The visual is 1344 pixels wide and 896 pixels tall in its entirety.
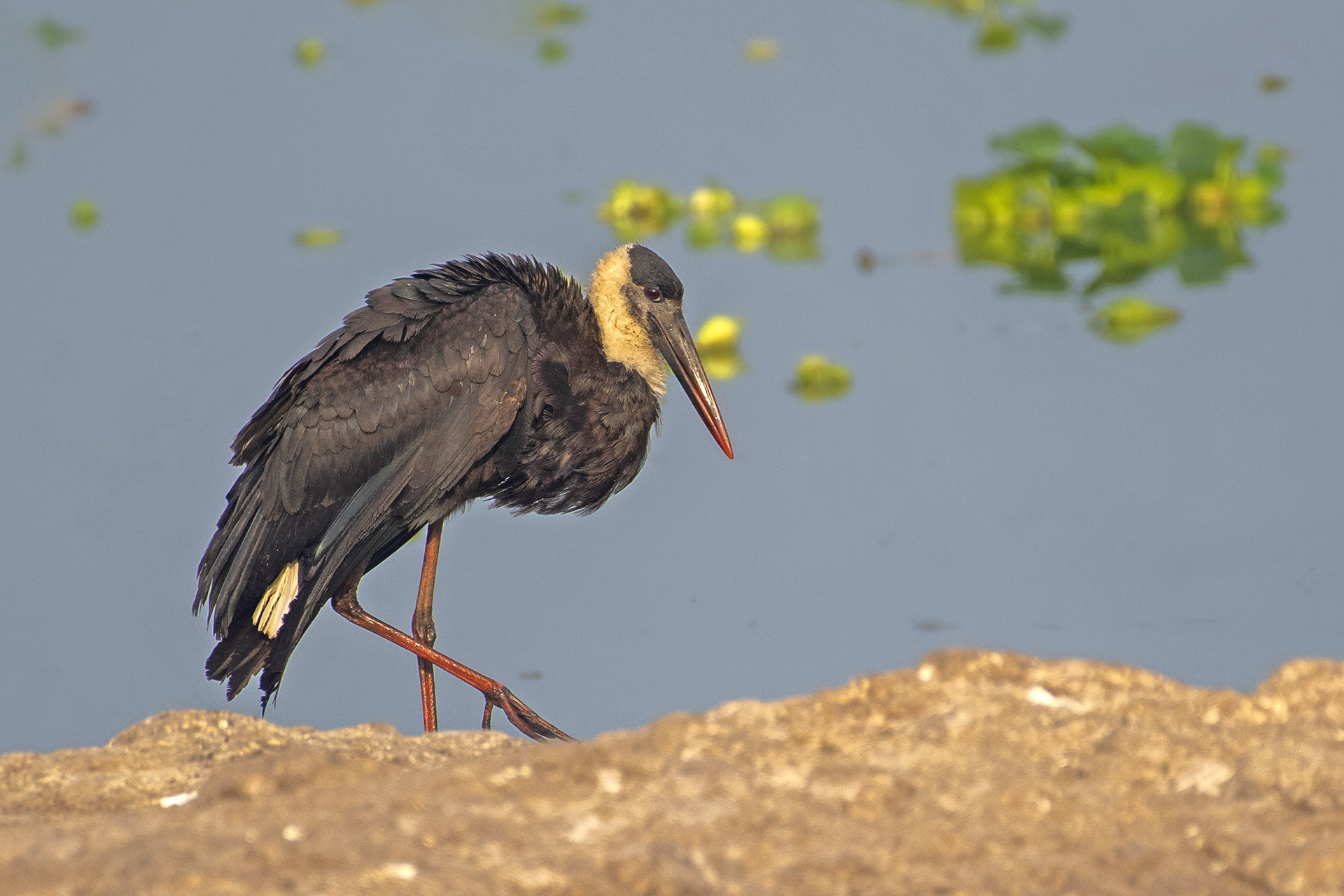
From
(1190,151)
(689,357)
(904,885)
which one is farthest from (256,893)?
(1190,151)

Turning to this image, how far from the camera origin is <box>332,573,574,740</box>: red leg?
525 centimetres

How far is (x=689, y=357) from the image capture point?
6.25 m

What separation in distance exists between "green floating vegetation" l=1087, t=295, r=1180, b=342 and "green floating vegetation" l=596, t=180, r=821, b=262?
7.09 feet

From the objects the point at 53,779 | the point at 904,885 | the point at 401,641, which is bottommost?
the point at 904,885

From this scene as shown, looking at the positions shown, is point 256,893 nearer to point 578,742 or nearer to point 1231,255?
point 578,742

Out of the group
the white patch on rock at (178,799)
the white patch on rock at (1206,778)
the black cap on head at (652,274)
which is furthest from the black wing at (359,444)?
the white patch on rock at (1206,778)

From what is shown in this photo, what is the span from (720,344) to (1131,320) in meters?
2.19

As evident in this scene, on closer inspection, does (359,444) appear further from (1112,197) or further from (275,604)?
(1112,197)

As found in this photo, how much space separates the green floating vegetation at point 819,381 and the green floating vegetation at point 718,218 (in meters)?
2.33

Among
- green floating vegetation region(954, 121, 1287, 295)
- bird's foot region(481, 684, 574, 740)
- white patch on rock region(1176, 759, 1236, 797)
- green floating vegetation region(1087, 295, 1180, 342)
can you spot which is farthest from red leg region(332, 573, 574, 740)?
green floating vegetation region(954, 121, 1287, 295)

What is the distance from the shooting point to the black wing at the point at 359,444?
5387 mm

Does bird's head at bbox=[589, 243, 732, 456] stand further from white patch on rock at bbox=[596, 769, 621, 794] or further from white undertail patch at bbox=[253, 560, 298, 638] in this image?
white patch on rock at bbox=[596, 769, 621, 794]

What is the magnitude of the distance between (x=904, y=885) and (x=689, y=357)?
3.43 metres

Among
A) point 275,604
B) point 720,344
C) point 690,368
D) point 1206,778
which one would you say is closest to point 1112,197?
point 720,344
